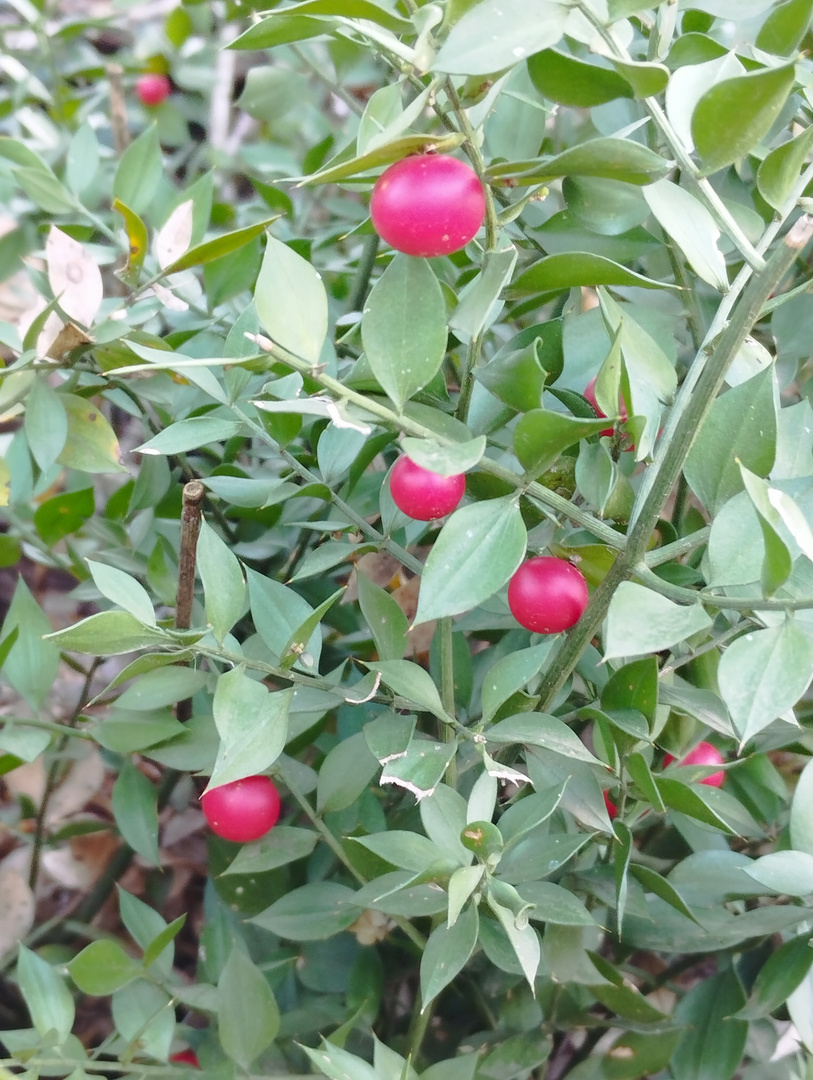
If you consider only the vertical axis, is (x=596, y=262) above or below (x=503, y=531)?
above

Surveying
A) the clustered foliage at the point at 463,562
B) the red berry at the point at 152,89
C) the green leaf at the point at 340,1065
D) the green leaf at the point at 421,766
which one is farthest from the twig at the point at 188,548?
the red berry at the point at 152,89

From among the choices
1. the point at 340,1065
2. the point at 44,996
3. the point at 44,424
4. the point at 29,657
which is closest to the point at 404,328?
the point at 44,424

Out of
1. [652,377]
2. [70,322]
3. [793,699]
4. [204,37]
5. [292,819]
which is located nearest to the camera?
[793,699]

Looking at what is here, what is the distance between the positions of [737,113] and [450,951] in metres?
0.53

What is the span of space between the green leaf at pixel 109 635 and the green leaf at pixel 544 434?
0.85ft

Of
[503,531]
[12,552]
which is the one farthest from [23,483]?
[503,531]

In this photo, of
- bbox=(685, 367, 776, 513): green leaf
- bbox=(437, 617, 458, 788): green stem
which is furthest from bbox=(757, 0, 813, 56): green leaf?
bbox=(437, 617, 458, 788): green stem

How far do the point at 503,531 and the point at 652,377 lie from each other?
0.16 meters

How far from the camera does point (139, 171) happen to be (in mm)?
995

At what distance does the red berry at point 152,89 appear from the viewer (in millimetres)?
1713

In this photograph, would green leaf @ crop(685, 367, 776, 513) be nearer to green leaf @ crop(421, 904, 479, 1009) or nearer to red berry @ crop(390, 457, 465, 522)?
red berry @ crop(390, 457, 465, 522)

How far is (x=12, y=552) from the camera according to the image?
1.04 m

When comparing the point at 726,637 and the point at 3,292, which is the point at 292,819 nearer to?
the point at 726,637

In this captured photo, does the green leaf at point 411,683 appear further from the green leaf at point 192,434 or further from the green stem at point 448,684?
the green leaf at point 192,434
